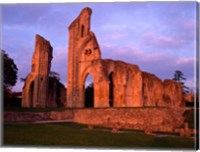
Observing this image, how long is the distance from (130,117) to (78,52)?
1353 centimetres

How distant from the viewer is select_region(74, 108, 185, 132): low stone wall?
1667cm

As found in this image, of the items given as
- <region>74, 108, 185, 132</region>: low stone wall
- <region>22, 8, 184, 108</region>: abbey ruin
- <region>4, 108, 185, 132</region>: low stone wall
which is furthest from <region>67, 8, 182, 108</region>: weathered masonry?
<region>74, 108, 185, 132</region>: low stone wall

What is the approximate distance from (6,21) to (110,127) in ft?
24.8

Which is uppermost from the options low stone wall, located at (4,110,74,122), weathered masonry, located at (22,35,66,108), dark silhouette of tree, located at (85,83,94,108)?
weathered masonry, located at (22,35,66,108)

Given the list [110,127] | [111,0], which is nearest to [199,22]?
[111,0]

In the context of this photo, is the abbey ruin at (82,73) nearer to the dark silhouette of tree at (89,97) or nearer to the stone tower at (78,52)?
the stone tower at (78,52)

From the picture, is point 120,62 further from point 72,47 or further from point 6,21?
point 6,21

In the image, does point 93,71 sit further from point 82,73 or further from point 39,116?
point 39,116

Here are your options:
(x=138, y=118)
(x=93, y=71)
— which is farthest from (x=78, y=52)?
(x=138, y=118)

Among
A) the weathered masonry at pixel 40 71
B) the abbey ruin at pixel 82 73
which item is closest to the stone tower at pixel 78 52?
the abbey ruin at pixel 82 73

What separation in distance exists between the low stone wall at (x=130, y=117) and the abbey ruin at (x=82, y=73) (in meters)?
7.74

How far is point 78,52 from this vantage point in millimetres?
30469

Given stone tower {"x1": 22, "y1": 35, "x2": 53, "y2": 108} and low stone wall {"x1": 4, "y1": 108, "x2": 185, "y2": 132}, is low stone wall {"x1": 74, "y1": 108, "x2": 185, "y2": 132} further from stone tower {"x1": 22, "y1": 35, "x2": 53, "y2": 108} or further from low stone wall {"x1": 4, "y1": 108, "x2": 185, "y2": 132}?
stone tower {"x1": 22, "y1": 35, "x2": 53, "y2": 108}

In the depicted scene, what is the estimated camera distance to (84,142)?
12.6 meters
